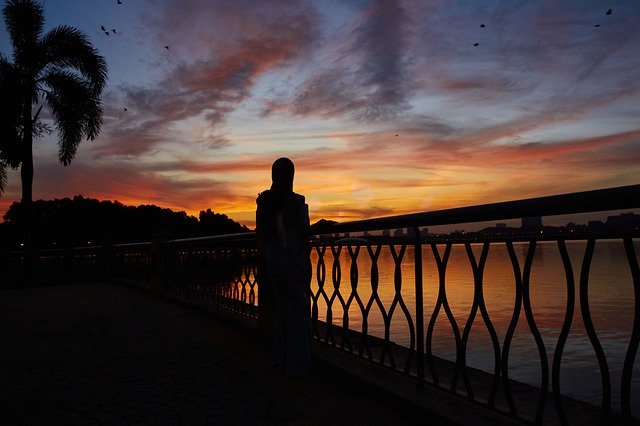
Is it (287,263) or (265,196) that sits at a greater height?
(265,196)

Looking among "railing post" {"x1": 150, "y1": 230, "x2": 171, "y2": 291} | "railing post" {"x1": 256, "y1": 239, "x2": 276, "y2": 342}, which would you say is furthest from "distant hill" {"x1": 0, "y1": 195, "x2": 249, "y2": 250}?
"railing post" {"x1": 256, "y1": 239, "x2": 276, "y2": 342}

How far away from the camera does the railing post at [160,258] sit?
12164 mm

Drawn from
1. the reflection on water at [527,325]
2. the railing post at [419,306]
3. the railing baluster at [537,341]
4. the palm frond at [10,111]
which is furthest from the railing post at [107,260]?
the railing baluster at [537,341]

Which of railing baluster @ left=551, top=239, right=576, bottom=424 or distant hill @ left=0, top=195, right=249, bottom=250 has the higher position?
distant hill @ left=0, top=195, right=249, bottom=250

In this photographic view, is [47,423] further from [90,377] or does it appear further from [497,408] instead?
[497,408]

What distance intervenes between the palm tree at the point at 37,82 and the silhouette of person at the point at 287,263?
1668cm

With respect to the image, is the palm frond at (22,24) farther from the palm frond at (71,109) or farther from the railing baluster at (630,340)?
the railing baluster at (630,340)

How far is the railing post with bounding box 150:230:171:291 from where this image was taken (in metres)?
12.2

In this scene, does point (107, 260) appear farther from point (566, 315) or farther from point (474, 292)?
point (566, 315)

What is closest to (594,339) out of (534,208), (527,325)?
(534,208)

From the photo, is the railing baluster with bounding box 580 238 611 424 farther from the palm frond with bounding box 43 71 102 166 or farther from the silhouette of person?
the palm frond with bounding box 43 71 102 166

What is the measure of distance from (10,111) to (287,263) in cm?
1714

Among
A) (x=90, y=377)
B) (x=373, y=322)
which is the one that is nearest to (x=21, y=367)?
(x=90, y=377)

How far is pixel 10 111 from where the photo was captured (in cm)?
1847
